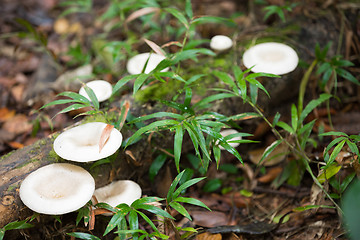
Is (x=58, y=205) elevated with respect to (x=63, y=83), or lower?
elevated

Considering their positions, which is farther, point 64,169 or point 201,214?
point 201,214

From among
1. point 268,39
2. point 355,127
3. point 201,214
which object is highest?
point 268,39

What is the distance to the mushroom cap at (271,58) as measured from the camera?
3152mm

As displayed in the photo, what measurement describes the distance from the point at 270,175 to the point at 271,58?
4.29 ft

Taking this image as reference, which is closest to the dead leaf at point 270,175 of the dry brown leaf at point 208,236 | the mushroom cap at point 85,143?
the dry brown leaf at point 208,236

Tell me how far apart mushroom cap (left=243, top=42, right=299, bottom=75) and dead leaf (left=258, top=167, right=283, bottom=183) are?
1.09 meters

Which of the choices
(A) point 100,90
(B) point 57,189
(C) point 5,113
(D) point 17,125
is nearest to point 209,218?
(B) point 57,189

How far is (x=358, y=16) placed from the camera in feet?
13.3

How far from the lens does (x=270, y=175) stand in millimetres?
3381

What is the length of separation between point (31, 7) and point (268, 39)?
17.4 feet

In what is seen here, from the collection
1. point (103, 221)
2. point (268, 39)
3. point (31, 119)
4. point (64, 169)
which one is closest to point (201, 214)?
point (103, 221)

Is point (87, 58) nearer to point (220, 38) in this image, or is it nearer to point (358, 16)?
point (220, 38)

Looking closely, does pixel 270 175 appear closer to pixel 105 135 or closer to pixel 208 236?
pixel 208 236

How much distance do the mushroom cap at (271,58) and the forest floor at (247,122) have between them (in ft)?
1.04
